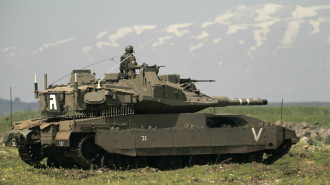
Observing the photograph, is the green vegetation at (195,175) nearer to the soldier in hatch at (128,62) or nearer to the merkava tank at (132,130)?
the merkava tank at (132,130)

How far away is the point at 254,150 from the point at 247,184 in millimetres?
5346

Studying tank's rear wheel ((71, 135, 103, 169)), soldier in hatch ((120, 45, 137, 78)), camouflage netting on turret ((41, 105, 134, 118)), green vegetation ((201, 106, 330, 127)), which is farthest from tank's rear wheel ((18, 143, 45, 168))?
green vegetation ((201, 106, 330, 127))

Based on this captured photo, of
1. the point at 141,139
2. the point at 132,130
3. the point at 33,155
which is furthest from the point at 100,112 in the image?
the point at 33,155

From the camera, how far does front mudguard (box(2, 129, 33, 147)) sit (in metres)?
22.7

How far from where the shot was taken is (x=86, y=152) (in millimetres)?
23078

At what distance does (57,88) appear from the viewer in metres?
24.3

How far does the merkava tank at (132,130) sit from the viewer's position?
22797 millimetres

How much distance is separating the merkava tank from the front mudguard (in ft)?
0.12

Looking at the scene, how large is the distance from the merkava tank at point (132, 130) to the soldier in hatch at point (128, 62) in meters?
0.45

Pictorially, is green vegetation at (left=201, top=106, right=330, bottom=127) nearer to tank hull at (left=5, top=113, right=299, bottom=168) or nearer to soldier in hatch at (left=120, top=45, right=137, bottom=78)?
tank hull at (left=5, top=113, right=299, bottom=168)

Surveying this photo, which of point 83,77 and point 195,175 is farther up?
point 83,77

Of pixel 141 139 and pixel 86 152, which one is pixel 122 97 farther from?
pixel 86 152

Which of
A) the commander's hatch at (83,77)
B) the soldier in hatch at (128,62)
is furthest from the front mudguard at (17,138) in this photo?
the soldier in hatch at (128,62)

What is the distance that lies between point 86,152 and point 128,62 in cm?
430
